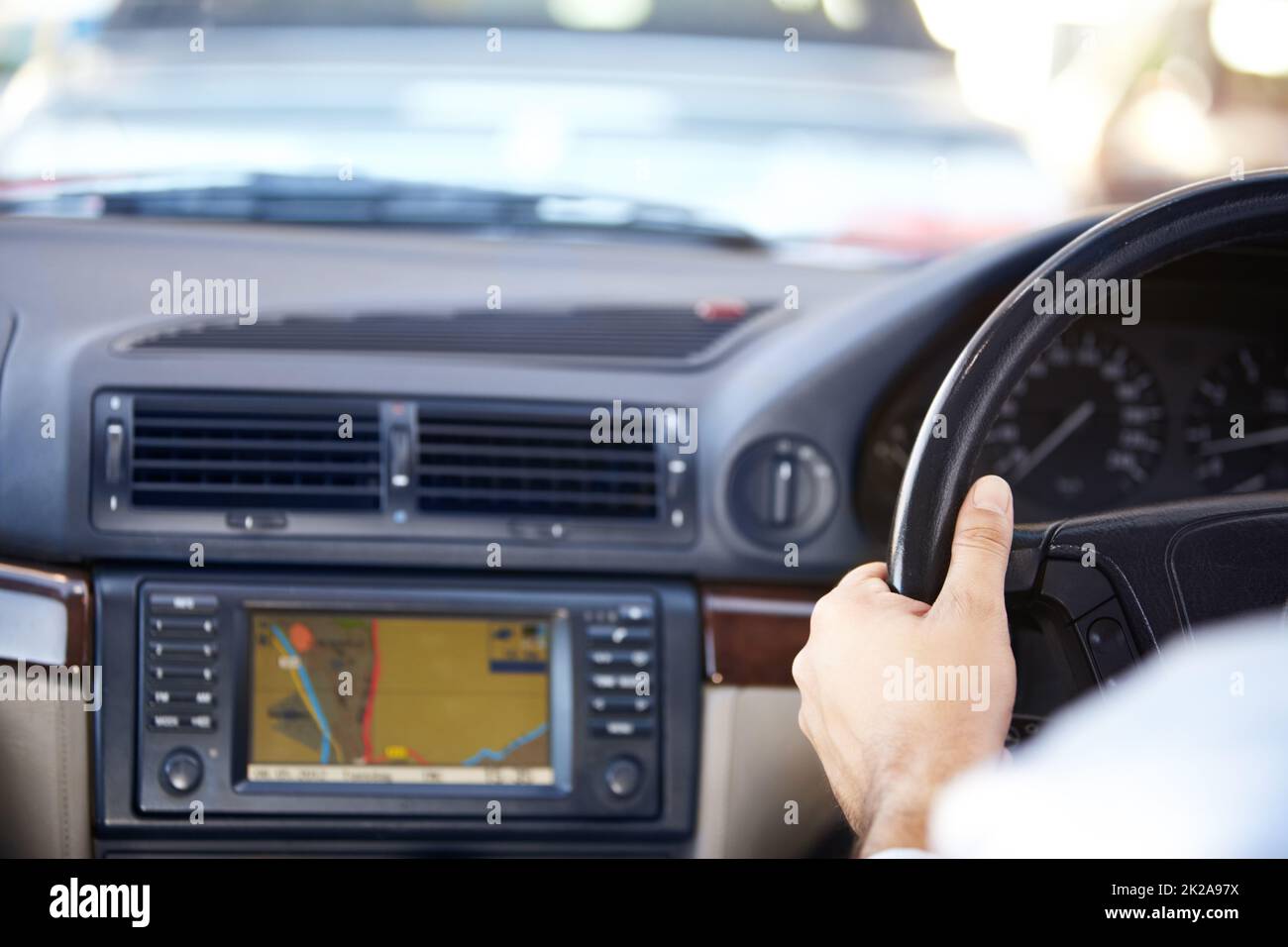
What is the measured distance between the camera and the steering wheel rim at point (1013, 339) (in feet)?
4.29

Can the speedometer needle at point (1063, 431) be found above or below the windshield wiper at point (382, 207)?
below

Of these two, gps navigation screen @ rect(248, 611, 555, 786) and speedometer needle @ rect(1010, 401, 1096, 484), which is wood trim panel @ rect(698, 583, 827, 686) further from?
speedometer needle @ rect(1010, 401, 1096, 484)

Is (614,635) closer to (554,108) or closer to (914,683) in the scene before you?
(914,683)

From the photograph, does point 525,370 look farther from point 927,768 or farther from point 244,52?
point 244,52

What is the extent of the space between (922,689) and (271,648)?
955 mm

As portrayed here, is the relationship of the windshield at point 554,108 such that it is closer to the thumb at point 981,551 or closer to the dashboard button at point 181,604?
the dashboard button at point 181,604

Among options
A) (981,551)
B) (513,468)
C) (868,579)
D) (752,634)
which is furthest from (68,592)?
(981,551)

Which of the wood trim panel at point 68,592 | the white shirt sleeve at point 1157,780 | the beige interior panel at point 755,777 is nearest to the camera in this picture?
the white shirt sleeve at point 1157,780

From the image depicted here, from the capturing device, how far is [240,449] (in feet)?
6.10

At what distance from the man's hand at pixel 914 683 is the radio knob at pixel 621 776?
0.60 meters

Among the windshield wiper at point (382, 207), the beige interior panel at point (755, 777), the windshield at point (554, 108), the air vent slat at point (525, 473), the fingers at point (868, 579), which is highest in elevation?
the windshield at point (554, 108)

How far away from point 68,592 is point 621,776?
76cm

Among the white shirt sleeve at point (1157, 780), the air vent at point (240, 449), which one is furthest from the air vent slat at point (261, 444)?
the white shirt sleeve at point (1157, 780)
